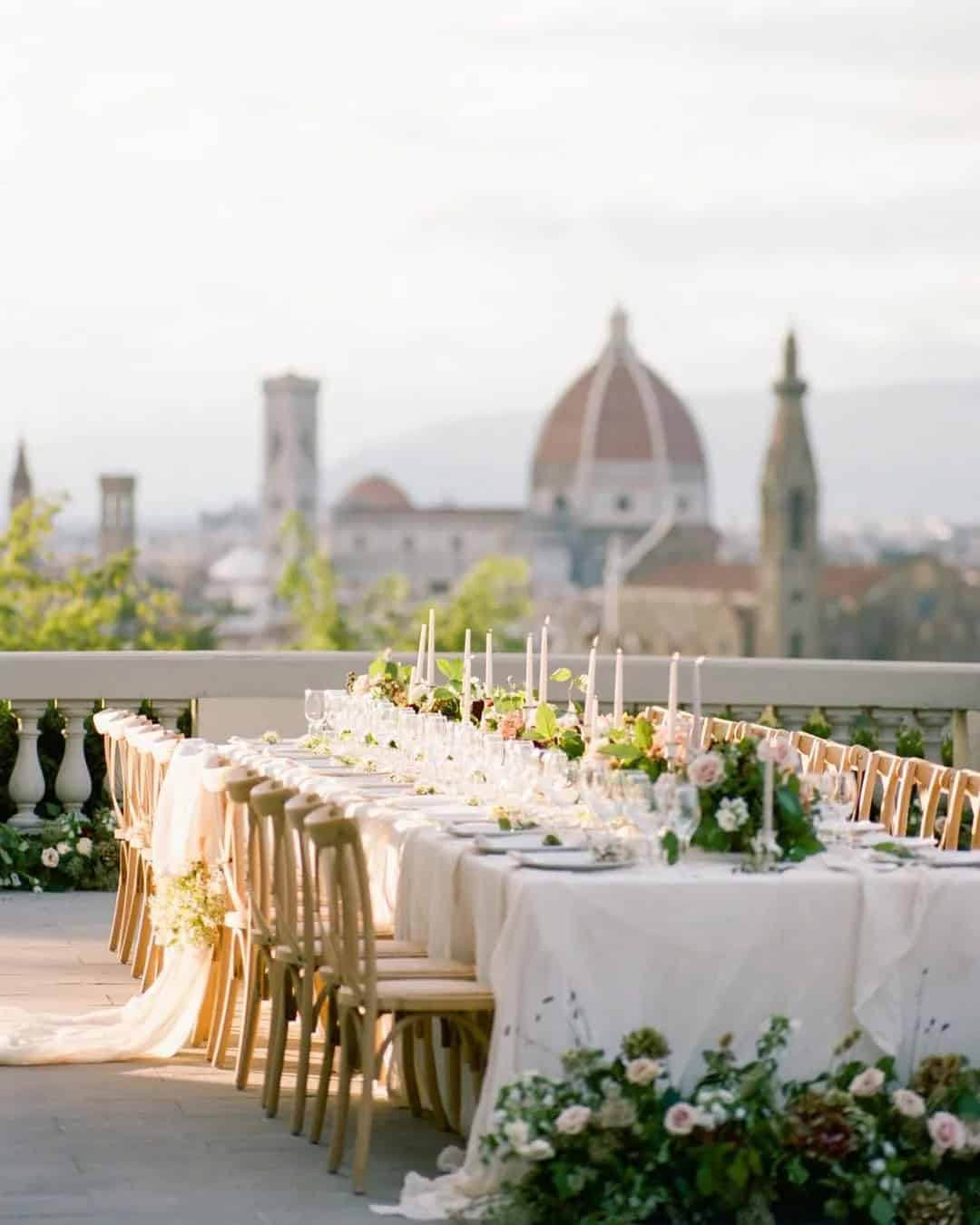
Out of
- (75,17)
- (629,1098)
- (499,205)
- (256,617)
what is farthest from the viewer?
(256,617)

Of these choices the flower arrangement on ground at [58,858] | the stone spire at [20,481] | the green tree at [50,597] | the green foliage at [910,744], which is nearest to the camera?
the flower arrangement on ground at [58,858]

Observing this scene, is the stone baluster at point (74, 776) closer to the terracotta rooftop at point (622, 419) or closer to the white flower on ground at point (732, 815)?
the white flower on ground at point (732, 815)

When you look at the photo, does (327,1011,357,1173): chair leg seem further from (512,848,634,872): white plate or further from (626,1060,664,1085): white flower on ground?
(626,1060,664,1085): white flower on ground

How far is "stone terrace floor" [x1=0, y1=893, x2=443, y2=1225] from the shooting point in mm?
6363

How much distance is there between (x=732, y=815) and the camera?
6609 mm

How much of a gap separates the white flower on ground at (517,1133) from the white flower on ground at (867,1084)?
2.53 feet

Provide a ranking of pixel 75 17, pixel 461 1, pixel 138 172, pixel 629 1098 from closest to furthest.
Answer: pixel 629 1098, pixel 75 17, pixel 461 1, pixel 138 172

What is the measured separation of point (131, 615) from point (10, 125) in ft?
84.8

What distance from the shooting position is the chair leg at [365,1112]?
6.52 metres

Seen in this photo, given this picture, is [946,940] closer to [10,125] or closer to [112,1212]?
[112,1212]

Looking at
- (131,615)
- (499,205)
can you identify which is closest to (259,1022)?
(131,615)

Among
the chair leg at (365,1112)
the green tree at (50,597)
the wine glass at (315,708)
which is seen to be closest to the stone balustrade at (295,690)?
the wine glass at (315,708)

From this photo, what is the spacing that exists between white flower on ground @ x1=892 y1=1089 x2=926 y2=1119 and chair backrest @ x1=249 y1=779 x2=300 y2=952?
1.78 m

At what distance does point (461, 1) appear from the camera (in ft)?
419
